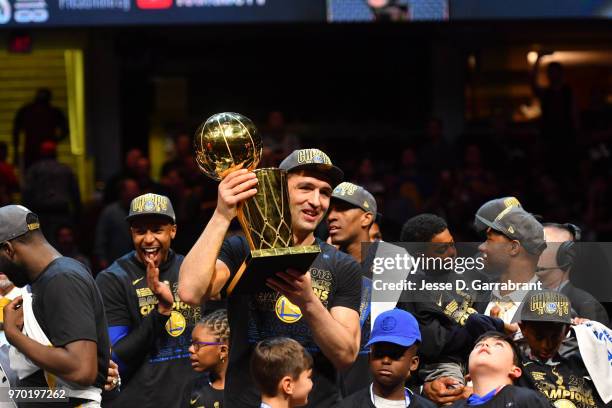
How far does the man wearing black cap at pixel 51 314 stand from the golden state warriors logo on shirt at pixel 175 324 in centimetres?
144

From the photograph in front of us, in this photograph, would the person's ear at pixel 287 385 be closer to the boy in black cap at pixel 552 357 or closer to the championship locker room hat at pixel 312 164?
the championship locker room hat at pixel 312 164

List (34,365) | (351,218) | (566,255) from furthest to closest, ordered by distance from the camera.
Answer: (351,218) < (566,255) < (34,365)

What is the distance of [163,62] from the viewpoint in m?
16.7

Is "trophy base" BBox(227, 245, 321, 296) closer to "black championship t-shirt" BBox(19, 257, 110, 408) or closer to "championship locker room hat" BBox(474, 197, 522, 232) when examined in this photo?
"black championship t-shirt" BBox(19, 257, 110, 408)

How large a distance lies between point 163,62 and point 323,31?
2294mm

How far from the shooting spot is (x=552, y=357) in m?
6.05

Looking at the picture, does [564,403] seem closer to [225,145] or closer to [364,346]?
[364,346]

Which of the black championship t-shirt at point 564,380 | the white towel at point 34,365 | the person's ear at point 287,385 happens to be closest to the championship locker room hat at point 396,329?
the black championship t-shirt at point 564,380

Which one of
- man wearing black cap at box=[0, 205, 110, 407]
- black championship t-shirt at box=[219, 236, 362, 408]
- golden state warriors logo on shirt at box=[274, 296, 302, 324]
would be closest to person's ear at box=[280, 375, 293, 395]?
black championship t-shirt at box=[219, 236, 362, 408]

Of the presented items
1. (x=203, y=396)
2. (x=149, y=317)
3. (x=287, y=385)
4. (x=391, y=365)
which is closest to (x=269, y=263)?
(x=287, y=385)

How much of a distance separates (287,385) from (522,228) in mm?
1721

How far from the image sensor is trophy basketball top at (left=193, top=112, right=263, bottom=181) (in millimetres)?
4930

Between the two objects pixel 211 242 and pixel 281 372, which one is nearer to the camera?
pixel 211 242

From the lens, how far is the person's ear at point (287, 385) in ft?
17.4
